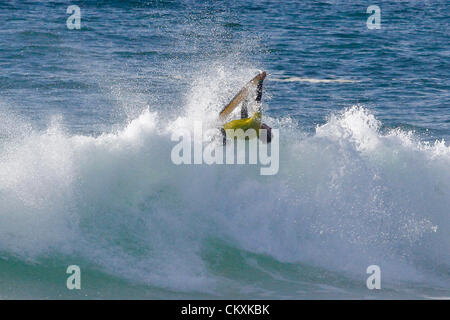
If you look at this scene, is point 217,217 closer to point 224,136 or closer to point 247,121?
point 224,136

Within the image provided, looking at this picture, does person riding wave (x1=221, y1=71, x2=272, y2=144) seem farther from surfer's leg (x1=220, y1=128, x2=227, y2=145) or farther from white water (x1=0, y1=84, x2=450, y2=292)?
→ white water (x1=0, y1=84, x2=450, y2=292)

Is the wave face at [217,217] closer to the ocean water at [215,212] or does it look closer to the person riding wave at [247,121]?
the ocean water at [215,212]

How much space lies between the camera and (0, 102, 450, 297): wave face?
444 inches

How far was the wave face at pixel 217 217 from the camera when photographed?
11.3 m

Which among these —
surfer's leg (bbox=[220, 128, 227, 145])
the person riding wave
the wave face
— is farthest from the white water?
the person riding wave

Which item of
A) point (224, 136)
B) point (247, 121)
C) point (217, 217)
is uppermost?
point (247, 121)

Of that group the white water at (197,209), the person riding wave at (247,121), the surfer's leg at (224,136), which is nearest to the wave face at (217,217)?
the white water at (197,209)

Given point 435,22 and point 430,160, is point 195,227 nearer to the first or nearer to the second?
Answer: point 430,160

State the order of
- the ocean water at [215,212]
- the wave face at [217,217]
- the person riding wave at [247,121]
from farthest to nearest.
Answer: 1. the person riding wave at [247,121]
2. the wave face at [217,217]
3. the ocean water at [215,212]

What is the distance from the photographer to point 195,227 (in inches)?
467

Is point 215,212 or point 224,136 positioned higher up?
point 224,136

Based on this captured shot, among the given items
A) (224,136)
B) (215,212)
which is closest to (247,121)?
(224,136)

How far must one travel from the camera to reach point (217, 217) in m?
12.0
